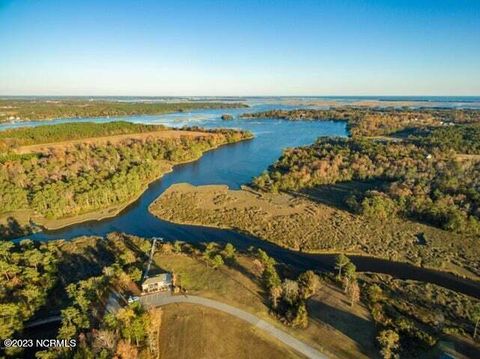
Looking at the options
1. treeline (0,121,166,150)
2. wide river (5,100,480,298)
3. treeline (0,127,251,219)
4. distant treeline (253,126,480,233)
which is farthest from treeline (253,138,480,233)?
treeline (0,121,166,150)

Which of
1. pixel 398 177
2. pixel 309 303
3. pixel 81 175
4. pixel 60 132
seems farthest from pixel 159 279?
pixel 60 132

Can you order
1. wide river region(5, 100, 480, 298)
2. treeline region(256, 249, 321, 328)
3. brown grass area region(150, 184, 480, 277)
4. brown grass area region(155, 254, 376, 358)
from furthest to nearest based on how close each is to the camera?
1. brown grass area region(150, 184, 480, 277)
2. wide river region(5, 100, 480, 298)
3. treeline region(256, 249, 321, 328)
4. brown grass area region(155, 254, 376, 358)

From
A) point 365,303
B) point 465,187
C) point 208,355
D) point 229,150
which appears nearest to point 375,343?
point 365,303

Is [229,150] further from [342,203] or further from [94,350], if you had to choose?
[94,350]

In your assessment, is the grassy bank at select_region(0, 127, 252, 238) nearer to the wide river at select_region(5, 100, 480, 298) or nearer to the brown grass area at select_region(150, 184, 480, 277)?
the wide river at select_region(5, 100, 480, 298)

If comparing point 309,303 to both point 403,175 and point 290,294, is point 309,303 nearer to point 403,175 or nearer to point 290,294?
point 290,294

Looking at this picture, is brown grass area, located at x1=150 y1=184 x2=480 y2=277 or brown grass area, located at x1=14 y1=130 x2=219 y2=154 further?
brown grass area, located at x1=14 y1=130 x2=219 y2=154
